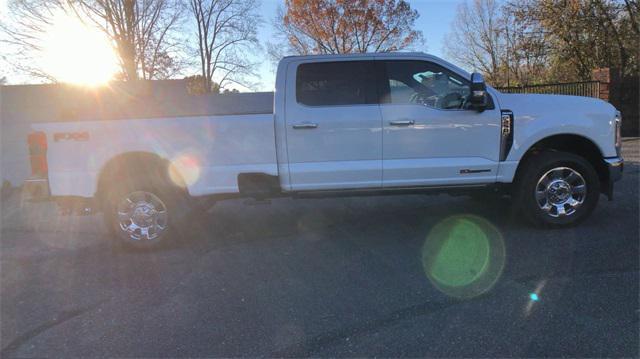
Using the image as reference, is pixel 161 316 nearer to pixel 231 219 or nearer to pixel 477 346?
pixel 477 346

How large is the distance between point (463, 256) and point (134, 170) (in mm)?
3607

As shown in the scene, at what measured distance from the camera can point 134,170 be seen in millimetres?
4996

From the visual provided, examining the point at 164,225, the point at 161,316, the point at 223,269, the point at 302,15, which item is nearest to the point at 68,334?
the point at 161,316

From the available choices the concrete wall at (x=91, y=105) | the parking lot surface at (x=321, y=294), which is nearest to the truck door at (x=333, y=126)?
the concrete wall at (x=91, y=105)

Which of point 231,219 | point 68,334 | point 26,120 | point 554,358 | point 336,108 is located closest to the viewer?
point 554,358

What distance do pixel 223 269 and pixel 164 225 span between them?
3.50 feet

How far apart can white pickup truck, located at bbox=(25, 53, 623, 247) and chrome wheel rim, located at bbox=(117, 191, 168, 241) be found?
0.04 feet

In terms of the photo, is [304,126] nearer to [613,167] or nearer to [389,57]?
[389,57]

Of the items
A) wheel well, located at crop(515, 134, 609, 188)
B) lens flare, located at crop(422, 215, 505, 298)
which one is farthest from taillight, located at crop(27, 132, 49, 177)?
wheel well, located at crop(515, 134, 609, 188)

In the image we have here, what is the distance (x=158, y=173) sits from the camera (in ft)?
16.3

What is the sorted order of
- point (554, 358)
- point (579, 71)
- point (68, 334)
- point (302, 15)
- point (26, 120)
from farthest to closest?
point (302, 15), point (579, 71), point (26, 120), point (68, 334), point (554, 358)

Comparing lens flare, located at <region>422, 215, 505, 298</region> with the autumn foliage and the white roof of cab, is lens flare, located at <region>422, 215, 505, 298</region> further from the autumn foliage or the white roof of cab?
the autumn foliage

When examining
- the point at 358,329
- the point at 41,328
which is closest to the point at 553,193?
the point at 358,329

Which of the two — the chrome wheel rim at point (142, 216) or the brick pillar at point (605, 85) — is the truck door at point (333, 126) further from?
the brick pillar at point (605, 85)
